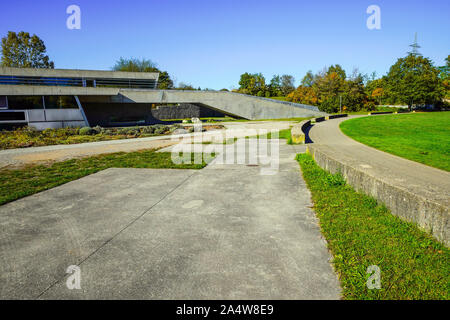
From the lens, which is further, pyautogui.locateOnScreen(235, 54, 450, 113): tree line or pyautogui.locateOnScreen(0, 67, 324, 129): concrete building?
pyautogui.locateOnScreen(235, 54, 450, 113): tree line

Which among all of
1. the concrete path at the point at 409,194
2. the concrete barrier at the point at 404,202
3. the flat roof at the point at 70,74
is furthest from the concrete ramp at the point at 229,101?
the concrete barrier at the point at 404,202

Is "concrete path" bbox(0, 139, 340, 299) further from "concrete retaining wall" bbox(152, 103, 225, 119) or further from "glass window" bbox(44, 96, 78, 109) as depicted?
"concrete retaining wall" bbox(152, 103, 225, 119)

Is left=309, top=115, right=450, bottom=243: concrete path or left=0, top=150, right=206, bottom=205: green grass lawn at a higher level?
left=309, top=115, right=450, bottom=243: concrete path

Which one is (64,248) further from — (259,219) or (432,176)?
(432,176)

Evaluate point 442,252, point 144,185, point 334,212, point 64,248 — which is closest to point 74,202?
point 144,185

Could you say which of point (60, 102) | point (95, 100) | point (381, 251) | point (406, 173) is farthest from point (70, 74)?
point (381, 251)

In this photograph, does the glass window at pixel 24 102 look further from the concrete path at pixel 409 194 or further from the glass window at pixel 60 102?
the concrete path at pixel 409 194

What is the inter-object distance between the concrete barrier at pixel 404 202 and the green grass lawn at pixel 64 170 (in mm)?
4701

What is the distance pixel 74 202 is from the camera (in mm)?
5711

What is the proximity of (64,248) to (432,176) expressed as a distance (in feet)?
28.7

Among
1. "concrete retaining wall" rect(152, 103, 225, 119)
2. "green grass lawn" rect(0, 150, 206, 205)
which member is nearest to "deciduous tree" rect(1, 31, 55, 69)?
"concrete retaining wall" rect(152, 103, 225, 119)

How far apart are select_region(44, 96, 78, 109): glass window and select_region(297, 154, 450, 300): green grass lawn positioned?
2671 cm

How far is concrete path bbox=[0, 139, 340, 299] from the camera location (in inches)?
115

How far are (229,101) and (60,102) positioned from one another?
1938 centimetres
